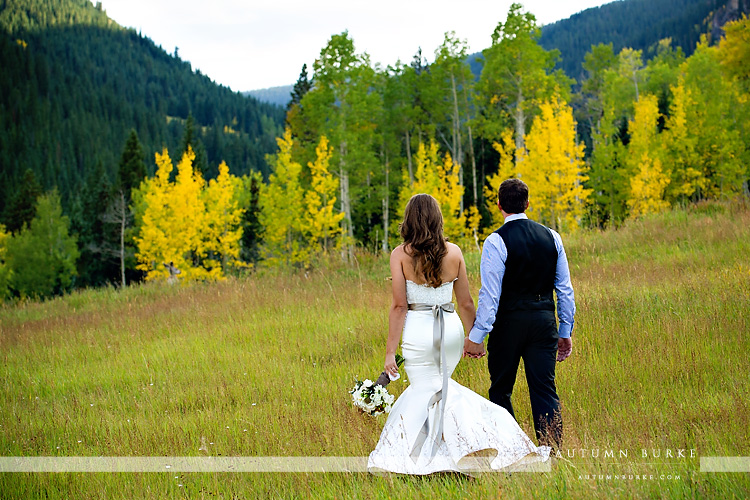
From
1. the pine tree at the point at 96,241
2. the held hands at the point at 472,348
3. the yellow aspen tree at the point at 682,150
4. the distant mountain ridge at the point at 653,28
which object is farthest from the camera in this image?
the distant mountain ridge at the point at 653,28

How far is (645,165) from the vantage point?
1037 inches

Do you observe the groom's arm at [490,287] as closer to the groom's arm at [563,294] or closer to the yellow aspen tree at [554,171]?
the groom's arm at [563,294]

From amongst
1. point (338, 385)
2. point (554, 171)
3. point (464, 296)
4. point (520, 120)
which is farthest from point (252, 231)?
point (464, 296)

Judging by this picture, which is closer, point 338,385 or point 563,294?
point 563,294

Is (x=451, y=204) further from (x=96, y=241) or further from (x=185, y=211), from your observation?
(x=96, y=241)

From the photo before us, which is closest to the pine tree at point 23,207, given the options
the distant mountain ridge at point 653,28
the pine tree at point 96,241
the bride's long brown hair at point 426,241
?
the pine tree at point 96,241

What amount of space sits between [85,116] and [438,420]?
520ft

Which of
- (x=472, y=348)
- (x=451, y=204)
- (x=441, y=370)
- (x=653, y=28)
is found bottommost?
(x=441, y=370)

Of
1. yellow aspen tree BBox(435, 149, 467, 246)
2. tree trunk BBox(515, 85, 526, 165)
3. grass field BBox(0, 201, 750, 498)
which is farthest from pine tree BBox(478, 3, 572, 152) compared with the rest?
grass field BBox(0, 201, 750, 498)

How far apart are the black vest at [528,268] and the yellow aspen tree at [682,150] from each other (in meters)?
27.1

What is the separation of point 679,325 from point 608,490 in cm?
367

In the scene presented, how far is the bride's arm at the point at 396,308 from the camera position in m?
3.71

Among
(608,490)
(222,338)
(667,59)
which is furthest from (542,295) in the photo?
(667,59)

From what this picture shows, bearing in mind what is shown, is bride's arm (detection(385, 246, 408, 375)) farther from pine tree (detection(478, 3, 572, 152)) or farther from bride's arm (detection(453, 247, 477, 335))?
pine tree (detection(478, 3, 572, 152))
